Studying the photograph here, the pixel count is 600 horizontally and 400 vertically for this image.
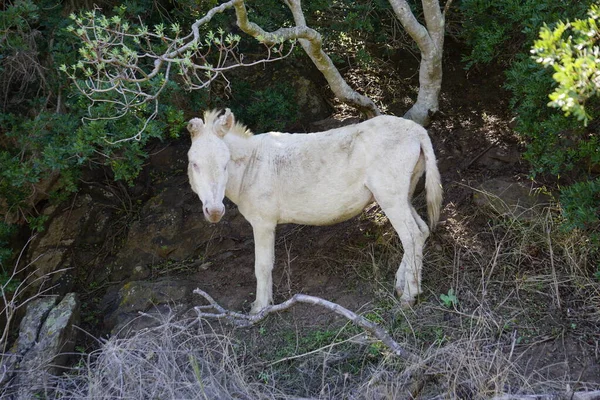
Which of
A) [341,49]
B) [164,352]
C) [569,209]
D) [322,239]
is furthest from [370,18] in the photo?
[164,352]

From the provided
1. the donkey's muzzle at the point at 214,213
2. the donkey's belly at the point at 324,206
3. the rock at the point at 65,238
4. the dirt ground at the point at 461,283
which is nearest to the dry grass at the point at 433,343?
the dirt ground at the point at 461,283

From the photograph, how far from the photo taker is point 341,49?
9.51m

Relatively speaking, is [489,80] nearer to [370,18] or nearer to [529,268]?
[370,18]

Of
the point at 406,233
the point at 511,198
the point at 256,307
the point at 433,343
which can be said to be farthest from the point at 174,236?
the point at 511,198

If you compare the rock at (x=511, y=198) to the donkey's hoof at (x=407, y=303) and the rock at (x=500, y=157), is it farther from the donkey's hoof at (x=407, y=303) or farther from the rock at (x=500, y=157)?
the donkey's hoof at (x=407, y=303)

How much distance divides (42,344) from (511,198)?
202 inches

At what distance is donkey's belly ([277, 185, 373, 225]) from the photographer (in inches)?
257

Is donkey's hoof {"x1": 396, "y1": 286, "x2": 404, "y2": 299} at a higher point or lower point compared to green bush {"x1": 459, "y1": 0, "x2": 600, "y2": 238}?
lower

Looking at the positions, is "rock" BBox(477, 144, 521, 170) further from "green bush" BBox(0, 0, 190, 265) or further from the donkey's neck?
"green bush" BBox(0, 0, 190, 265)

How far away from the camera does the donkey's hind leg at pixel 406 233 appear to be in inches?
248

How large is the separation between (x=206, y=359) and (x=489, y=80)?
5562 mm

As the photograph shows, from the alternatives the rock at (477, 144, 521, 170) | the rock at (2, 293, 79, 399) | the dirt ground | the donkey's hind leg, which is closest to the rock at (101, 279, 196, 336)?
the dirt ground

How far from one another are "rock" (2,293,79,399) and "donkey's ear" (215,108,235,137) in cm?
249

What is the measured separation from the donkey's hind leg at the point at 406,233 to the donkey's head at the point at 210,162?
1.42m
